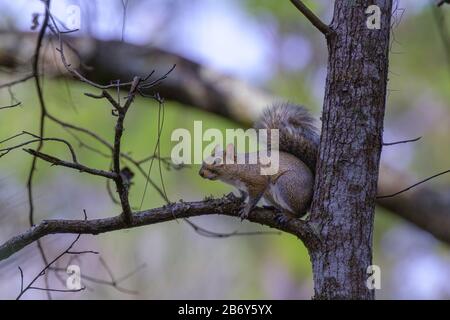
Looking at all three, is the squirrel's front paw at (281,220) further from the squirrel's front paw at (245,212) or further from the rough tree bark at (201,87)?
the rough tree bark at (201,87)

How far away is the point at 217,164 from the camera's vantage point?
109 inches

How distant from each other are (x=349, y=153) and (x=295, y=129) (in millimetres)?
653

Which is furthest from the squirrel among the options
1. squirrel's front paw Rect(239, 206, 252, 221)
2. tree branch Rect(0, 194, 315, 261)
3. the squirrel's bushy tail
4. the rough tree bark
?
the rough tree bark

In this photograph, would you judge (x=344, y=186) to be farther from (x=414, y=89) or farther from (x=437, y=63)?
(x=414, y=89)

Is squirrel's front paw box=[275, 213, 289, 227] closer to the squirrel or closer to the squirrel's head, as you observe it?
the squirrel

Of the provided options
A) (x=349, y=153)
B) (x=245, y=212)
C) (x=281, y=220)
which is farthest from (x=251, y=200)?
(x=349, y=153)

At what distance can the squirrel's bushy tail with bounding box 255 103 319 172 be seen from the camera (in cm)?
259

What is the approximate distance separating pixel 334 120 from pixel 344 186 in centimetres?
20

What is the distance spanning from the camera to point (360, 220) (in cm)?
193

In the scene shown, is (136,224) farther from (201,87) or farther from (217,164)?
(201,87)

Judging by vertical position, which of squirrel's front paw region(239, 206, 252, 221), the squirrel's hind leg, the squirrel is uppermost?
the squirrel
